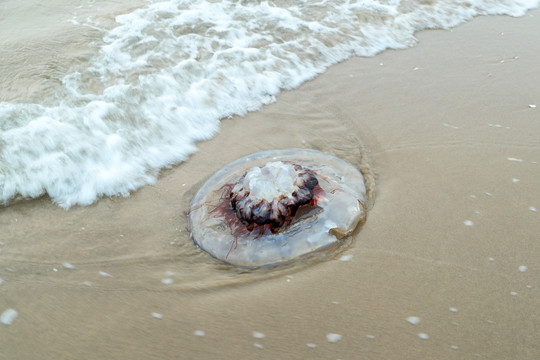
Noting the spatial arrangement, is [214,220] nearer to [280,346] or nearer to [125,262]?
[125,262]

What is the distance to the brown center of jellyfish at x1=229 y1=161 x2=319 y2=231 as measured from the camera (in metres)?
2.46

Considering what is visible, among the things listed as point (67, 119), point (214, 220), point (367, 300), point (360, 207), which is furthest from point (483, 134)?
point (67, 119)

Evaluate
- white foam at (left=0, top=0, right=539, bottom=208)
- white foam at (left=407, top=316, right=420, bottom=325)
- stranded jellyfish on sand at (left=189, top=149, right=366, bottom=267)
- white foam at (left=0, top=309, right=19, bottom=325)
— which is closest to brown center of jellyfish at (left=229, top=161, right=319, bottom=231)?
stranded jellyfish on sand at (left=189, top=149, right=366, bottom=267)

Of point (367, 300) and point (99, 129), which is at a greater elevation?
point (99, 129)

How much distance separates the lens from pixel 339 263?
98.1 inches

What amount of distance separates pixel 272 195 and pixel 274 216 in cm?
12

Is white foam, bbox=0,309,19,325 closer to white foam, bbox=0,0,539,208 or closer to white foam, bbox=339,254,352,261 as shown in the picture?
white foam, bbox=0,0,539,208

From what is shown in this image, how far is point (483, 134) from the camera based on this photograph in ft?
11.4

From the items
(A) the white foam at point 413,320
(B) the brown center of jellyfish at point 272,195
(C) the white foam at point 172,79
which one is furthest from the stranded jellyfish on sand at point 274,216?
(C) the white foam at point 172,79

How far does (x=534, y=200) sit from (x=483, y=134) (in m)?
0.81

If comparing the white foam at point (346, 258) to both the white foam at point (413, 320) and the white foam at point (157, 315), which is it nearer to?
→ the white foam at point (413, 320)

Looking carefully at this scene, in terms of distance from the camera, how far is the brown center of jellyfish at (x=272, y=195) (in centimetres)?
246

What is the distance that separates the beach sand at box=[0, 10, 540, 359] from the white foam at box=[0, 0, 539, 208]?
0.24 metres

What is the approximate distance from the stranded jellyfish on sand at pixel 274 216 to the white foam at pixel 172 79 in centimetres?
92
